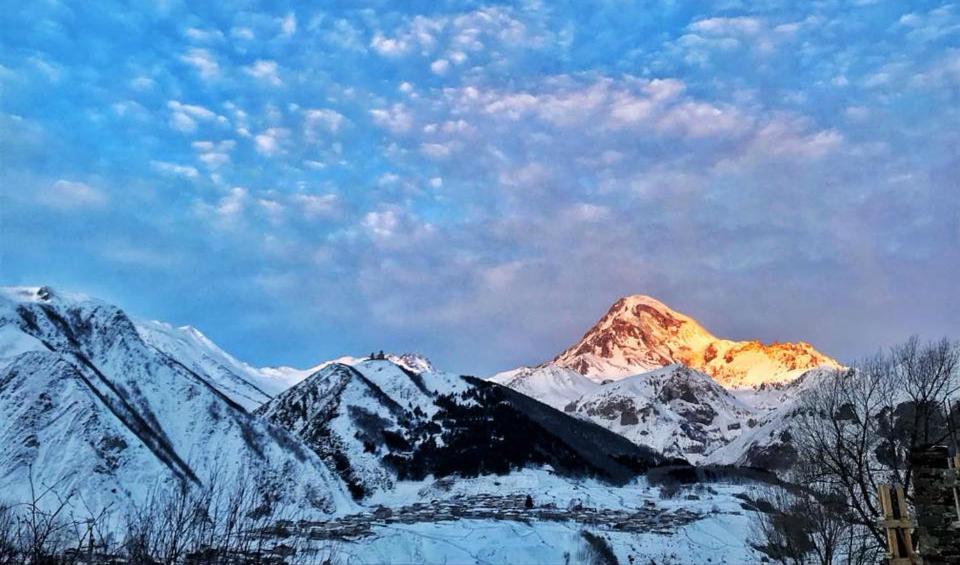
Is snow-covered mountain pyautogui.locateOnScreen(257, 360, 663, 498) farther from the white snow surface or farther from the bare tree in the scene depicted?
the bare tree

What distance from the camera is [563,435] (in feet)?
414

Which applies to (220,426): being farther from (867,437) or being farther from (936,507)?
(936,507)

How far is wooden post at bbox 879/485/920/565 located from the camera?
44.4 feet

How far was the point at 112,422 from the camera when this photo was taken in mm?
56875

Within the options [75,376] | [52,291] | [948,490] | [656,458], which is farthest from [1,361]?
[656,458]

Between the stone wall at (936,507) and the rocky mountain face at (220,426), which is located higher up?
the rocky mountain face at (220,426)

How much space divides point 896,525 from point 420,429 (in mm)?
98016

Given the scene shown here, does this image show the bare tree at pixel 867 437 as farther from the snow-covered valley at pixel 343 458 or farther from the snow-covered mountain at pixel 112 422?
the snow-covered mountain at pixel 112 422

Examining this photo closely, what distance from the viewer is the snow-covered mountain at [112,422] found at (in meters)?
51.4

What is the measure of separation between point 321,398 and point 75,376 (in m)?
56.8

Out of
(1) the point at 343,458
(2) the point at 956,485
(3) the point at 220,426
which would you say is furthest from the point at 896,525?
(1) the point at 343,458

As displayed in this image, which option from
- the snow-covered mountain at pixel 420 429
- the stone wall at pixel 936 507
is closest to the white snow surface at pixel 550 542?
the stone wall at pixel 936 507

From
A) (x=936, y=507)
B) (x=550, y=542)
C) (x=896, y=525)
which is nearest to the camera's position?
(x=896, y=525)

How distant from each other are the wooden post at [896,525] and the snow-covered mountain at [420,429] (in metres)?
80.3
